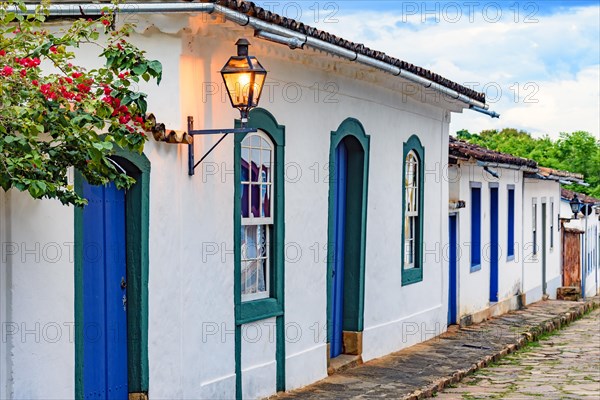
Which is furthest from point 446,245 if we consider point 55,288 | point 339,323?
point 55,288

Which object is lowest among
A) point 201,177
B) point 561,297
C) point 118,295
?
point 561,297

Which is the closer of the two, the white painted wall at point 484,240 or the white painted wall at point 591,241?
the white painted wall at point 484,240

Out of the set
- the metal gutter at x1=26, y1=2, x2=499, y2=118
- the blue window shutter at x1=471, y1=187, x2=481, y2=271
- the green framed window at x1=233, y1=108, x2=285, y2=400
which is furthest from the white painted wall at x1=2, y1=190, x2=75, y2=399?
the blue window shutter at x1=471, y1=187, x2=481, y2=271

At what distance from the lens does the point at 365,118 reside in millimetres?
13156

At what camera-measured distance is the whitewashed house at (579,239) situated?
29.7 meters

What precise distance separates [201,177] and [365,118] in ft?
13.7

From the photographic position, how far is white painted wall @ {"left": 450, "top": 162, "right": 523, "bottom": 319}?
18.3 m

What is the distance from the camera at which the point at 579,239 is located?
30.8 meters

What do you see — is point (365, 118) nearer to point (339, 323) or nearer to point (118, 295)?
point (339, 323)

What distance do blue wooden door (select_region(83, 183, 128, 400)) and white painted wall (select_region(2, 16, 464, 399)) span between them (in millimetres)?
253

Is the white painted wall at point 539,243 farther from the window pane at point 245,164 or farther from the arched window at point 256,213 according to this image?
the window pane at point 245,164

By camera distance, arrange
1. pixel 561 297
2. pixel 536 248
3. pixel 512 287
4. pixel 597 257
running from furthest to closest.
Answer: pixel 597 257 → pixel 561 297 → pixel 536 248 → pixel 512 287

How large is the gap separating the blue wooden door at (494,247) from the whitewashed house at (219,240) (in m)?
7.32

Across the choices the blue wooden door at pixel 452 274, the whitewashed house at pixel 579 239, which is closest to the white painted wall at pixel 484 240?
the blue wooden door at pixel 452 274
